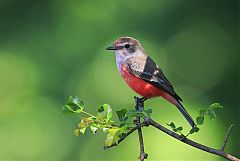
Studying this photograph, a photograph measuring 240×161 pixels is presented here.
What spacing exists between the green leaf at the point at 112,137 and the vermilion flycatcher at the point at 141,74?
193cm

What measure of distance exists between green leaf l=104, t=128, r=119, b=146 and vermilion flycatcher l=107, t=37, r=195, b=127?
193cm

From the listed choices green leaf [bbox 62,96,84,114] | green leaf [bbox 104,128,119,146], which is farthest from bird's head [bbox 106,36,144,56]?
green leaf [bbox 104,128,119,146]

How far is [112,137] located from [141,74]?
2.10 meters

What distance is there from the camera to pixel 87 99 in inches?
198

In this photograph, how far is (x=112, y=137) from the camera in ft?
5.51

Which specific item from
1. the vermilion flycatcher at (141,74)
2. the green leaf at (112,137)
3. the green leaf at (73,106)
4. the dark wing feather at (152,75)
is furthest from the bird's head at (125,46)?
the green leaf at (112,137)

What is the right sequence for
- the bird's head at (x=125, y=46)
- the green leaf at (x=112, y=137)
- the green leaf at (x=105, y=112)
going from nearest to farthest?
the green leaf at (x=112, y=137) < the green leaf at (x=105, y=112) < the bird's head at (x=125, y=46)

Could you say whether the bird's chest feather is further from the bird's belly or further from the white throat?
the white throat

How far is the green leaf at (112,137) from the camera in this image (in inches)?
65.8

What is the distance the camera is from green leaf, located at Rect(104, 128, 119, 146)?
1.67 meters

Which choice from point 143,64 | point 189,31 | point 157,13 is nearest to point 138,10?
point 157,13

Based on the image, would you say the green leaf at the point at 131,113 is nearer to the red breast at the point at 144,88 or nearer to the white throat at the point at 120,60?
the red breast at the point at 144,88

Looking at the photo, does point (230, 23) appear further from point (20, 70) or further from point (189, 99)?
point (20, 70)

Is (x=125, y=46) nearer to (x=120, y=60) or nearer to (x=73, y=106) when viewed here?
(x=120, y=60)
